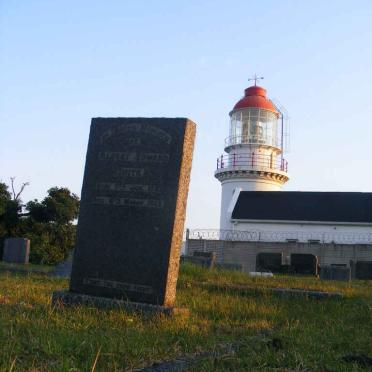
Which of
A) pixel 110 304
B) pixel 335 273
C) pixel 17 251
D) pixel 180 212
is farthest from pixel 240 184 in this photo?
pixel 110 304

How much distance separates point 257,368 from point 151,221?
2.72 m

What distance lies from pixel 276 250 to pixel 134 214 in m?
23.8

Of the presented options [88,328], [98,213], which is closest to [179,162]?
[98,213]

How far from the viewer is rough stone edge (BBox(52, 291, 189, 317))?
556 centimetres

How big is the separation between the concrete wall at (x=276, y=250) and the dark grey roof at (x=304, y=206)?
388 centimetres

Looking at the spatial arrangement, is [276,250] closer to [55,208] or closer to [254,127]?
[254,127]

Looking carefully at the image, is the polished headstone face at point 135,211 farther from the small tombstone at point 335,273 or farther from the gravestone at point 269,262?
the gravestone at point 269,262

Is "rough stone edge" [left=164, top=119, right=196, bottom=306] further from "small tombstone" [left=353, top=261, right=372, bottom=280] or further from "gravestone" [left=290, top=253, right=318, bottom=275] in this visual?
"small tombstone" [left=353, top=261, right=372, bottom=280]

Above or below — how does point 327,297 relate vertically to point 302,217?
below

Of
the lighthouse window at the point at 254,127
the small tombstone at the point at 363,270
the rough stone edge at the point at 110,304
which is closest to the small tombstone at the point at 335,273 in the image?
the small tombstone at the point at 363,270

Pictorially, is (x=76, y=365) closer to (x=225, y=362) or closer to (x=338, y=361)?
(x=225, y=362)

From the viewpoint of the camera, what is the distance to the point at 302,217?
108 feet

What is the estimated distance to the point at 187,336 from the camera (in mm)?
4594

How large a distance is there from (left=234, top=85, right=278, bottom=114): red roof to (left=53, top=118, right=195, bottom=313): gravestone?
28742 mm
